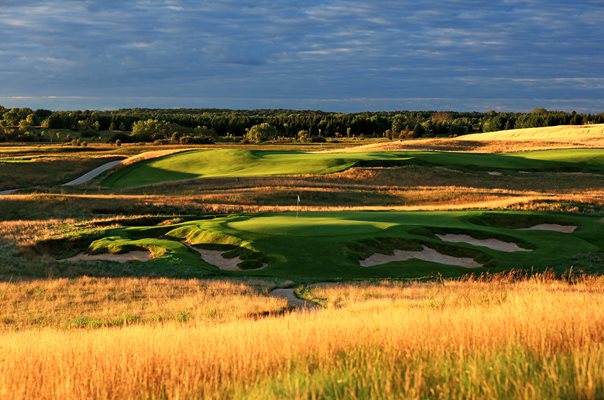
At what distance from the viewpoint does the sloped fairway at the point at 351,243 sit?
27.2 m

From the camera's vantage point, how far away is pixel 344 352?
8.68 metres

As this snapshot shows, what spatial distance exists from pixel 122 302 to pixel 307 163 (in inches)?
1919

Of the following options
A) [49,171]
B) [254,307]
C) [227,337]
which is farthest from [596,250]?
[49,171]

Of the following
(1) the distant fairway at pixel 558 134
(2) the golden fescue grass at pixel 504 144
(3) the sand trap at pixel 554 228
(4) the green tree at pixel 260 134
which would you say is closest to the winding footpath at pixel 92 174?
(2) the golden fescue grass at pixel 504 144

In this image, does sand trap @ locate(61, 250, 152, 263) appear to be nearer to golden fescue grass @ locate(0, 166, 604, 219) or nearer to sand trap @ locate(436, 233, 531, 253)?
sand trap @ locate(436, 233, 531, 253)

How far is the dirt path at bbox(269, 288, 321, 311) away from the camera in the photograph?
1988cm

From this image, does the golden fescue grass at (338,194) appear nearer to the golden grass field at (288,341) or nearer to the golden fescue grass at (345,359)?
the golden grass field at (288,341)

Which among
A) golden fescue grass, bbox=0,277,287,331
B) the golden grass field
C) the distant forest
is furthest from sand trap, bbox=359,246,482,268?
the distant forest

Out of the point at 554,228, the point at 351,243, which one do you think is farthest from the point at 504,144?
the point at 351,243

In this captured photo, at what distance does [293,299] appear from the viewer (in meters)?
21.6

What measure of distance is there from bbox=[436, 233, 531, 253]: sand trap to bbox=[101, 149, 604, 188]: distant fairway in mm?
33601

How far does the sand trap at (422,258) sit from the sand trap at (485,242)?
188cm

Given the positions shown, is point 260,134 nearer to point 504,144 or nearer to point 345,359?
point 504,144

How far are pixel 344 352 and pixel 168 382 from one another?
225 centimetres
